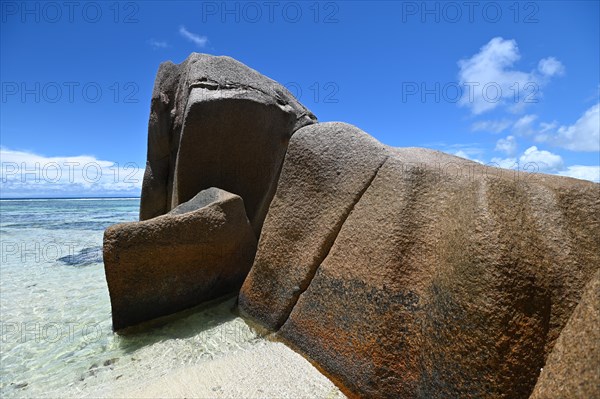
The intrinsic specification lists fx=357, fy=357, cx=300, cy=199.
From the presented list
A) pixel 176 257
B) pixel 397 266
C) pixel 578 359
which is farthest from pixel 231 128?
pixel 578 359

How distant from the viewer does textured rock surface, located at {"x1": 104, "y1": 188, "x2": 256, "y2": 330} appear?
2.62 metres

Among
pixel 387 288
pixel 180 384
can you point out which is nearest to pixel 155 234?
pixel 180 384

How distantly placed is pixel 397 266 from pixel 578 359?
840 millimetres

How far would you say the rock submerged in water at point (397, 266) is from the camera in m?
1.38

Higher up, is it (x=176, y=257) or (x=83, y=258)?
(x=176, y=257)

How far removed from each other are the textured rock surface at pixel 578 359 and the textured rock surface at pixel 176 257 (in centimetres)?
234

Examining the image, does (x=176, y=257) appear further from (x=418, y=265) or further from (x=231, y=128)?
(x=418, y=265)

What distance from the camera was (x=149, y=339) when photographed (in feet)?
8.45

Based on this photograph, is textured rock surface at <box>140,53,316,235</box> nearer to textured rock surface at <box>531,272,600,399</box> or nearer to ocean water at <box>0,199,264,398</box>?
ocean water at <box>0,199,264,398</box>

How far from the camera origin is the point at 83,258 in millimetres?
5934

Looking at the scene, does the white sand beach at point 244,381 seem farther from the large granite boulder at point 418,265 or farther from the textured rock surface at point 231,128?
the textured rock surface at point 231,128

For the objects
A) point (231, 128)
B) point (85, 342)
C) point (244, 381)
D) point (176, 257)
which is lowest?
point (85, 342)

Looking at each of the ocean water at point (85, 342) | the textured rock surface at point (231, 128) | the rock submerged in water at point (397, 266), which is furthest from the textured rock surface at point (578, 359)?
the textured rock surface at point (231, 128)

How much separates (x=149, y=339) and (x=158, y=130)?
2982mm
